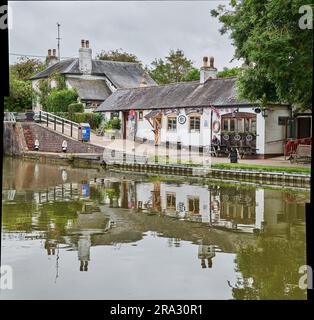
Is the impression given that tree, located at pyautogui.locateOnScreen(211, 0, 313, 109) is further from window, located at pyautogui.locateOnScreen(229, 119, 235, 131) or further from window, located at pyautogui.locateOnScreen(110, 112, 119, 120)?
window, located at pyautogui.locateOnScreen(110, 112, 119, 120)

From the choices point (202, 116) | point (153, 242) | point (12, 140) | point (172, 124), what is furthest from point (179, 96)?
point (153, 242)

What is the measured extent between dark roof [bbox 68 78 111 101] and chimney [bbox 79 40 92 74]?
42.6 inches

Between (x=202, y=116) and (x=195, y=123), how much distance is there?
857mm

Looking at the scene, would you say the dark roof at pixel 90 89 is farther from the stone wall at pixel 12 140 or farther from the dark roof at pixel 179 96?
the stone wall at pixel 12 140

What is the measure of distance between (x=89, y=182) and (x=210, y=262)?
533 inches

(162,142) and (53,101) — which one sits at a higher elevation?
(53,101)

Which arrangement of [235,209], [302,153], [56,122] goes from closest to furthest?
[235,209]
[302,153]
[56,122]

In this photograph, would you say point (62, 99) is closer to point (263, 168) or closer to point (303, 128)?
point (303, 128)

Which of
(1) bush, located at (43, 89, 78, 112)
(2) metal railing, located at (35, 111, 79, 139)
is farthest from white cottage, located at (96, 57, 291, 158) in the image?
(1) bush, located at (43, 89, 78, 112)

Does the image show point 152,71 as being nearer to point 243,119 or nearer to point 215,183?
point 243,119

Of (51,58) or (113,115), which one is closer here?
(113,115)

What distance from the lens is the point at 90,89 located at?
4759 cm

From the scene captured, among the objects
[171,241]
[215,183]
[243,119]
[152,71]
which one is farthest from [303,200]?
[152,71]

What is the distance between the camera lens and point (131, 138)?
3812 cm
